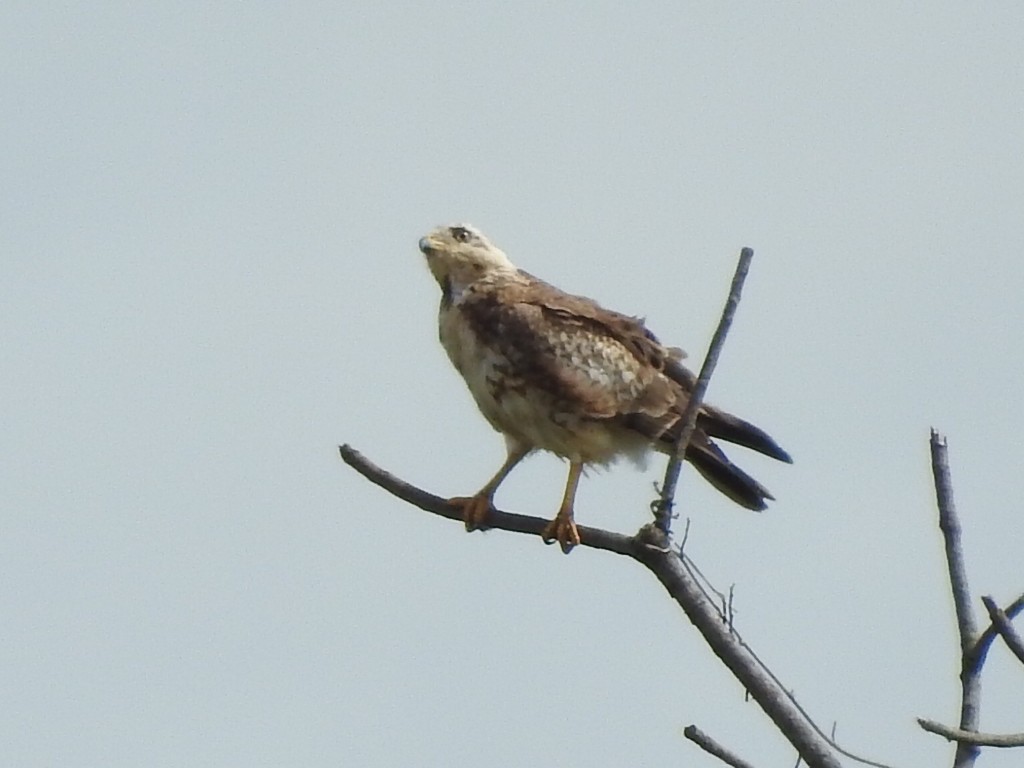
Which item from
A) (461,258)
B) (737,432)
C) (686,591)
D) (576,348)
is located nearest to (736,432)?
(737,432)

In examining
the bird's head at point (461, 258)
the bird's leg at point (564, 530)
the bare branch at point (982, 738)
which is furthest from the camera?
the bird's head at point (461, 258)

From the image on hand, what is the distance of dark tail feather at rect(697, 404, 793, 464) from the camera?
8.47 meters

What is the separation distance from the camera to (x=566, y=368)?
8742mm

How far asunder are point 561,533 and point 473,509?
61 cm

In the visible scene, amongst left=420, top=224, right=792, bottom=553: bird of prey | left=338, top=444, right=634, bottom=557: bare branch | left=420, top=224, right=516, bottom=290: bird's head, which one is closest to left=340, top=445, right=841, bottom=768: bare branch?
left=338, top=444, right=634, bottom=557: bare branch

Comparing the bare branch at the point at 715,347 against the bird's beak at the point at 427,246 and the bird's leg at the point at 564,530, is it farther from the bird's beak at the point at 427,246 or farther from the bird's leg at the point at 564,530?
the bird's beak at the point at 427,246

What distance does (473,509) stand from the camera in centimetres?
808

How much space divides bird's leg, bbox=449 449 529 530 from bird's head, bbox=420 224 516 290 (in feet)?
3.26

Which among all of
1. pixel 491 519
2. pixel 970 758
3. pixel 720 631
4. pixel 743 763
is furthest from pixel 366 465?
pixel 970 758

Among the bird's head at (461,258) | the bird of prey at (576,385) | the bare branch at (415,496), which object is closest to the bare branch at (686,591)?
the bare branch at (415,496)

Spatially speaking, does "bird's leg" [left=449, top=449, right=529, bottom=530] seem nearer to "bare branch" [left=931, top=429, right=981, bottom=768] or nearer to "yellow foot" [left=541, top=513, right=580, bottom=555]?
"yellow foot" [left=541, top=513, right=580, bottom=555]

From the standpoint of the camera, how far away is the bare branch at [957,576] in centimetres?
507

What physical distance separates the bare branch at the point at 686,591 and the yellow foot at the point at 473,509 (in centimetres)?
40

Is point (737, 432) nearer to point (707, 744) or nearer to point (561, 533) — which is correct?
point (561, 533)
